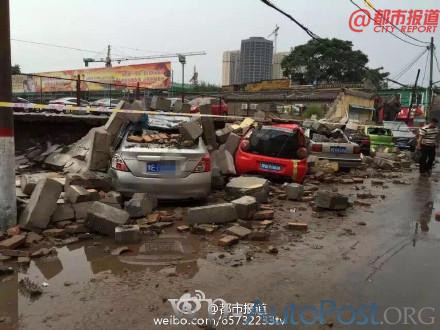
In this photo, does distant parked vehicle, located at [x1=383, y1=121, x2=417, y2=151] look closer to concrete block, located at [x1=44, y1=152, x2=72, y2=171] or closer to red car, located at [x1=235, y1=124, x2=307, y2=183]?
red car, located at [x1=235, y1=124, x2=307, y2=183]

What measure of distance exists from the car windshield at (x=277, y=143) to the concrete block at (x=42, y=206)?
17.3 ft

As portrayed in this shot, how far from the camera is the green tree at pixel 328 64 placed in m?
60.8

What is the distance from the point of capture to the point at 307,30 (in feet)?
41.0

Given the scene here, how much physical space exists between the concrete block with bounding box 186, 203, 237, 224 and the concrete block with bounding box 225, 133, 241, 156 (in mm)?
4376

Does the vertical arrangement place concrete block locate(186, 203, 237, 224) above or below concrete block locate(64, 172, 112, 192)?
below

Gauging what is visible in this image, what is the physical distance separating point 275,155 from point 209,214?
3938mm

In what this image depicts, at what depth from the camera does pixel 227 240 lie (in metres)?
5.73

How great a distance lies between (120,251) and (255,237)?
6.04 feet

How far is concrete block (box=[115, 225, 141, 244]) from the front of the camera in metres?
5.61

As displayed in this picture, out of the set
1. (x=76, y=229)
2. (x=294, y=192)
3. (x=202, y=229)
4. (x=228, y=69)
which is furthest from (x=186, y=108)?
(x=228, y=69)

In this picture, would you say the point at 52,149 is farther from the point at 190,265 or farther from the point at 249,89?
the point at 249,89

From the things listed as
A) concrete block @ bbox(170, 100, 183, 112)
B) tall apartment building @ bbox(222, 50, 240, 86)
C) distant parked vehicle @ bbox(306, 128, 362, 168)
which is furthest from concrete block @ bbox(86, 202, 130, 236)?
tall apartment building @ bbox(222, 50, 240, 86)

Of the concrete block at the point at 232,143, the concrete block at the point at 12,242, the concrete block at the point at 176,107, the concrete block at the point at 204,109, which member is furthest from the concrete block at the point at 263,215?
the concrete block at the point at 176,107

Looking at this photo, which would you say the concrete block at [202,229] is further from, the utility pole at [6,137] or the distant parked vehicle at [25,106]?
the distant parked vehicle at [25,106]
